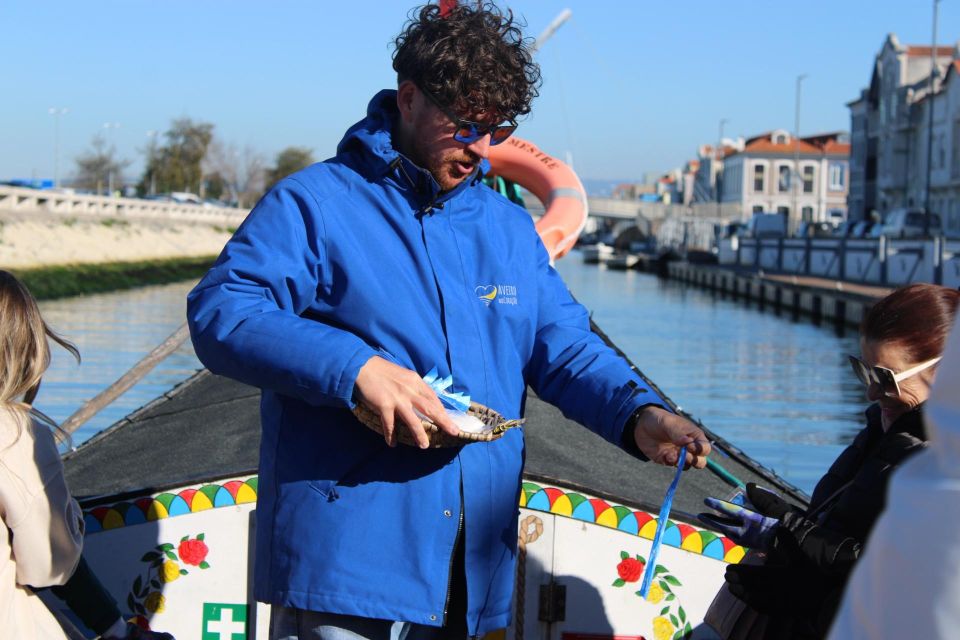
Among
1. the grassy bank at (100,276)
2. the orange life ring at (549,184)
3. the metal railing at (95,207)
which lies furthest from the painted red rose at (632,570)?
the metal railing at (95,207)

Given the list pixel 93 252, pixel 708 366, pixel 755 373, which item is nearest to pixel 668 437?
pixel 755 373

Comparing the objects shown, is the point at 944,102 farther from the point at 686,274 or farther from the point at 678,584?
the point at 678,584

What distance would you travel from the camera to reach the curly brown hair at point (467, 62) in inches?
101

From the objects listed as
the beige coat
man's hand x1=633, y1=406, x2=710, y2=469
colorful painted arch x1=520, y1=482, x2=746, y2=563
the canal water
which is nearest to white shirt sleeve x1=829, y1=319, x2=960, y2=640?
man's hand x1=633, y1=406, x2=710, y2=469

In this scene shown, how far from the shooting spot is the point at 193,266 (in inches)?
1945

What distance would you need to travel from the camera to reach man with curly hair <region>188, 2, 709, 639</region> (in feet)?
7.82

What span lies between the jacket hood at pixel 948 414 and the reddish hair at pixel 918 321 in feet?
5.50

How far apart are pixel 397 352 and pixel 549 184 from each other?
7110 mm

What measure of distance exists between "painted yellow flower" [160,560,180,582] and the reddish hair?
2167mm

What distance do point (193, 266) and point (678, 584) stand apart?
46.9 meters

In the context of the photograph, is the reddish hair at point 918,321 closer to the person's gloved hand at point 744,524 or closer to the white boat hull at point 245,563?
the person's gloved hand at point 744,524

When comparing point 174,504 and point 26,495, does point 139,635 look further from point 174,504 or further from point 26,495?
point 174,504

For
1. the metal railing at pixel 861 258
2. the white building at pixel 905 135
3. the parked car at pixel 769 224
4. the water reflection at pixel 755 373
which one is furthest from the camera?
the parked car at pixel 769 224

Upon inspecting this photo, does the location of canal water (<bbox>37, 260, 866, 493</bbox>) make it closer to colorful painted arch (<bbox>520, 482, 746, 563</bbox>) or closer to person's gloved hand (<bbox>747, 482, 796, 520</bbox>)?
colorful painted arch (<bbox>520, 482, 746, 563</bbox>)
